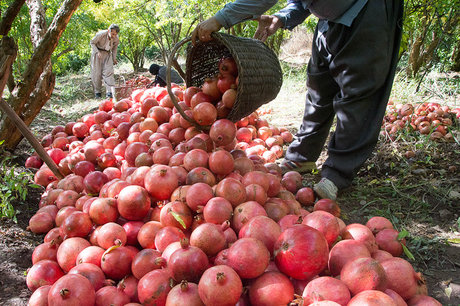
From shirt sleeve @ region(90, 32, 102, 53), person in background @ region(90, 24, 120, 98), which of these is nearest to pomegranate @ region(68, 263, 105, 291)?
person in background @ region(90, 24, 120, 98)

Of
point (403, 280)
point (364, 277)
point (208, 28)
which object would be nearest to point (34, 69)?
point (208, 28)

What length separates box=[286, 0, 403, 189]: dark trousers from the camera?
256 centimetres

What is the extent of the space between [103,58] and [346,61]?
10287mm

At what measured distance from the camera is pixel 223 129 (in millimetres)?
2568

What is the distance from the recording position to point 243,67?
252 cm

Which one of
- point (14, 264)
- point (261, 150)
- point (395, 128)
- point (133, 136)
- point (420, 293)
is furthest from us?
point (395, 128)

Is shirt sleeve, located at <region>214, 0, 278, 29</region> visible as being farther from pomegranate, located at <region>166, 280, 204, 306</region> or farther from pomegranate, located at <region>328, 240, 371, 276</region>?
pomegranate, located at <region>166, 280, 204, 306</region>

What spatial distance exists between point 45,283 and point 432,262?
2.49 metres

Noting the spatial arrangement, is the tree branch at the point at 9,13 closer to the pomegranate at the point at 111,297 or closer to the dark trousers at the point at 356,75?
the dark trousers at the point at 356,75

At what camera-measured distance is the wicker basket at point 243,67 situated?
2562 mm

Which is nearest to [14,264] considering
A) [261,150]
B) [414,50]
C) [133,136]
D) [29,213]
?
[29,213]

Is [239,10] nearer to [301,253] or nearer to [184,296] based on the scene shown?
[301,253]

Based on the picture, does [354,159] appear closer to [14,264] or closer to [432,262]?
[432,262]

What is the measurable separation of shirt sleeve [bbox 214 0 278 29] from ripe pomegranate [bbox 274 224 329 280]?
1.85m
